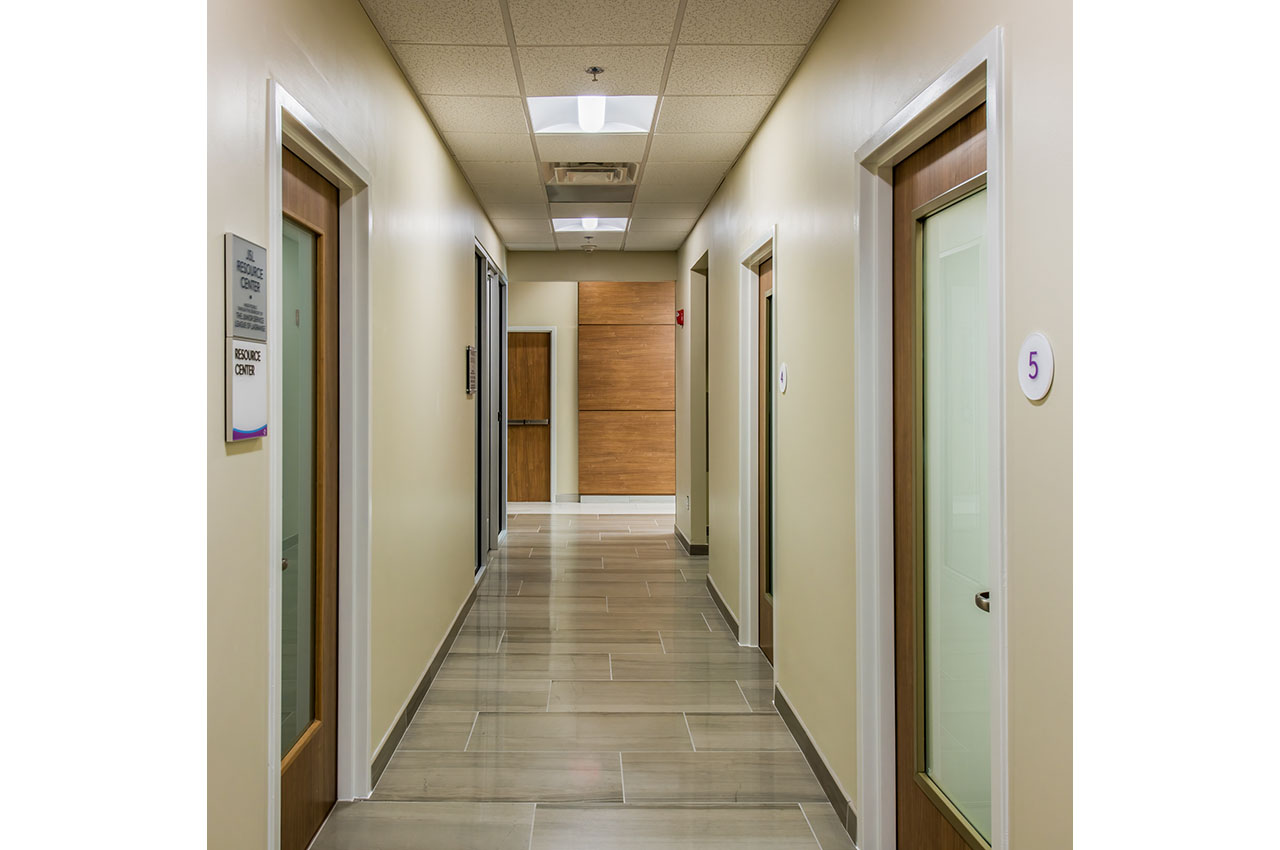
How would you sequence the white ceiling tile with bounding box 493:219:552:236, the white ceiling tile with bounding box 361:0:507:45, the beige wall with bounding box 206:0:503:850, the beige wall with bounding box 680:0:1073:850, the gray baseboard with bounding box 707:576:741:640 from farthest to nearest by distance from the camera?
the white ceiling tile with bounding box 493:219:552:236, the gray baseboard with bounding box 707:576:741:640, the white ceiling tile with bounding box 361:0:507:45, the beige wall with bounding box 206:0:503:850, the beige wall with bounding box 680:0:1073:850

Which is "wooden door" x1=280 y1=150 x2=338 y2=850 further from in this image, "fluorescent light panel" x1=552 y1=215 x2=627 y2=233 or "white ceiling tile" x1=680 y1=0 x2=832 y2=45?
"fluorescent light panel" x1=552 y1=215 x2=627 y2=233

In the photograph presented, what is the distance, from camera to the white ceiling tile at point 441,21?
8.89ft

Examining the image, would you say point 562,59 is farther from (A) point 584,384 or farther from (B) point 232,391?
(A) point 584,384

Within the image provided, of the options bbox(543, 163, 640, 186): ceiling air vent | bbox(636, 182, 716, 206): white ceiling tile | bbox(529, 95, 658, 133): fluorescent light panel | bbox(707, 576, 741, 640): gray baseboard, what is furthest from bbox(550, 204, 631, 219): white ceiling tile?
bbox(707, 576, 741, 640): gray baseboard

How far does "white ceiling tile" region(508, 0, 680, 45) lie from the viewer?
2.72 meters

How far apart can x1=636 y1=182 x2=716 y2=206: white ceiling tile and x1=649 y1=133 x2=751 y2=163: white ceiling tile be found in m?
0.60

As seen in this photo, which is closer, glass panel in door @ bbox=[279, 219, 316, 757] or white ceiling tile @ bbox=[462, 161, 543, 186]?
glass panel in door @ bbox=[279, 219, 316, 757]

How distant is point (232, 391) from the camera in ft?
5.62

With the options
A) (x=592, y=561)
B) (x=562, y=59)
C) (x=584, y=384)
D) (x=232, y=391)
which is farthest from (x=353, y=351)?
(x=584, y=384)

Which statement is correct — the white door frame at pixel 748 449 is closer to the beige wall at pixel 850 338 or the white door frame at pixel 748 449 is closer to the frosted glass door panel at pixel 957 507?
the beige wall at pixel 850 338

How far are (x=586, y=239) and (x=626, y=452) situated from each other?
3382 mm

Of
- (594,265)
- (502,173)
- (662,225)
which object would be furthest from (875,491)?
(594,265)

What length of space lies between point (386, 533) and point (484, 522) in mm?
3413

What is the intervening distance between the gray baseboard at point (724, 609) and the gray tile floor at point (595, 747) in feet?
0.16
